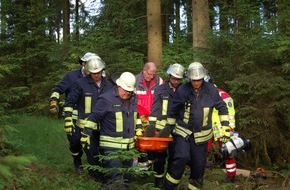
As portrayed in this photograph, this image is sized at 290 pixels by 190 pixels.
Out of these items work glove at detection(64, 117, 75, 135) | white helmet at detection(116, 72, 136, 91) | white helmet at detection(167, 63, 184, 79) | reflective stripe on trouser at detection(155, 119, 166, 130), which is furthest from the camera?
white helmet at detection(167, 63, 184, 79)

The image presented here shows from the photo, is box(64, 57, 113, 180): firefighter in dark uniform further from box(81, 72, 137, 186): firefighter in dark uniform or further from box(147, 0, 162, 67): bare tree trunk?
box(147, 0, 162, 67): bare tree trunk

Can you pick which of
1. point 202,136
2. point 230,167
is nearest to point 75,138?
point 202,136

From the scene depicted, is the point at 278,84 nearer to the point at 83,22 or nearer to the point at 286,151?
the point at 286,151

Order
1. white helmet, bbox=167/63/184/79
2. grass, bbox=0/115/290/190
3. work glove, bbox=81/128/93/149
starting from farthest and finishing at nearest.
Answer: white helmet, bbox=167/63/184/79
grass, bbox=0/115/290/190
work glove, bbox=81/128/93/149

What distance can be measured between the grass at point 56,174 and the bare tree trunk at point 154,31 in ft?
13.6

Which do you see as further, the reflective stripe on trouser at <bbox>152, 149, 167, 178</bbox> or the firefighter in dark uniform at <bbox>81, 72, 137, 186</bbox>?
the reflective stripe on trouser at <bbox>152, 149, 167, 178</bbox>

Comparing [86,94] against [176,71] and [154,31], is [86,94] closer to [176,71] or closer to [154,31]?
[176,71]

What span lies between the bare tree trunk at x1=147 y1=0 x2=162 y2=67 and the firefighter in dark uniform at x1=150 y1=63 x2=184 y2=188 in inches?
228

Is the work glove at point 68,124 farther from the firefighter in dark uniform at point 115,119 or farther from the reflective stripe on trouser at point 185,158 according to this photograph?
the reflective stripe on trouser at point 185,158

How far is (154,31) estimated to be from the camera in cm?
1295

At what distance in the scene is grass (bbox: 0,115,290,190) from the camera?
5841mm

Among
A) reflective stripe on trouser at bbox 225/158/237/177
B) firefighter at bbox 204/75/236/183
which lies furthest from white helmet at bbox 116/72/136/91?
reflective stripe on trouser at bbox 225/158/237/177

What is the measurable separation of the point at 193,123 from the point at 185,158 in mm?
586

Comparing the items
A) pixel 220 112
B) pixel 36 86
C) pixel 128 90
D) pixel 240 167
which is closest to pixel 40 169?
pixel 128 90
